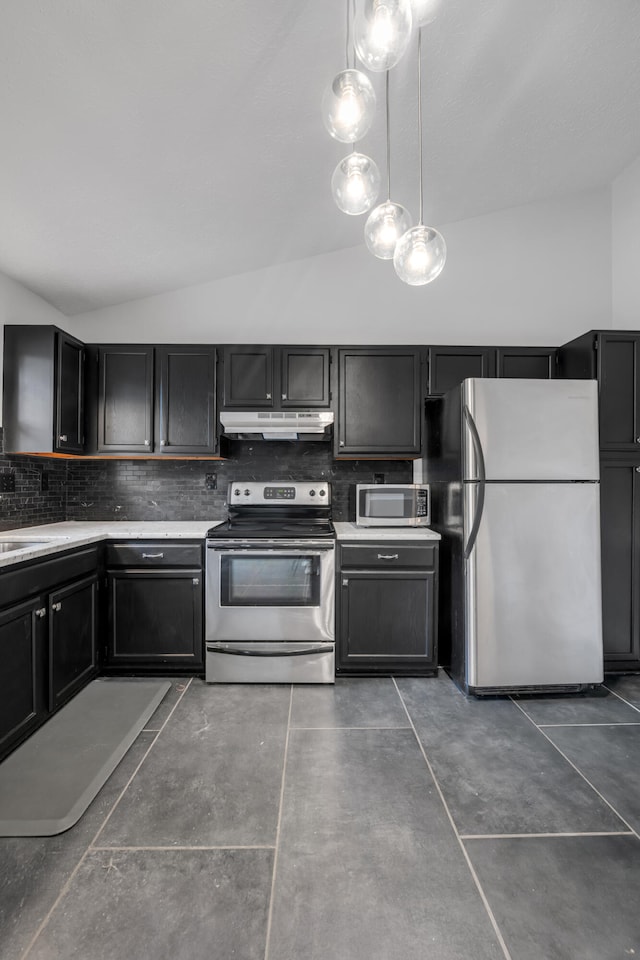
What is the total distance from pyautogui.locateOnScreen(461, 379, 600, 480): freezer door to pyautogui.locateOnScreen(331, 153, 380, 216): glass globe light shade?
4.63ft

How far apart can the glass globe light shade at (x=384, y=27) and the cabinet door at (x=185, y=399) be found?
2.30 m

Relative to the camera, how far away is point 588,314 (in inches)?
140

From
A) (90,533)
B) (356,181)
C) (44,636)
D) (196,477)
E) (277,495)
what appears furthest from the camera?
(196,477)

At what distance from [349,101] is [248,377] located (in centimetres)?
209

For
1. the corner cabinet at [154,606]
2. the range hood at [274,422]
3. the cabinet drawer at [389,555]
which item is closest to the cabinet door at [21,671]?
the corner cabinet at [154,606]

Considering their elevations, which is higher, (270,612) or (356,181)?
(356,181)

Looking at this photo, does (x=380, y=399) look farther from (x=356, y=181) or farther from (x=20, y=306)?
(x=20, y=306)

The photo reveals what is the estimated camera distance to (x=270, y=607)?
2.81 metres

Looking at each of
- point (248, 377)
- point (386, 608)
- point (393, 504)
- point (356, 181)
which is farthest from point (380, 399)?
point (356, 181)

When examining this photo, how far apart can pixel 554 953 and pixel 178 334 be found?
12.0 ft

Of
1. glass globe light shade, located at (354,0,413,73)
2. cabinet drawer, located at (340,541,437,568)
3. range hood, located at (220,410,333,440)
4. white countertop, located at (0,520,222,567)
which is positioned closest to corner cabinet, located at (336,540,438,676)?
cabinet drawer, located at (340,541,437,568)

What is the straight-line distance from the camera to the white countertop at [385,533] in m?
2.86

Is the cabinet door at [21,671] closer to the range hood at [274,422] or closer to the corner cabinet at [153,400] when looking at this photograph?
the corner cabinet at [153,400]

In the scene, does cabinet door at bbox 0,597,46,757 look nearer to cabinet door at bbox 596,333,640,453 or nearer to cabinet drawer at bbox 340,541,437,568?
cabinet drawer at bbox 340,541,437,568
